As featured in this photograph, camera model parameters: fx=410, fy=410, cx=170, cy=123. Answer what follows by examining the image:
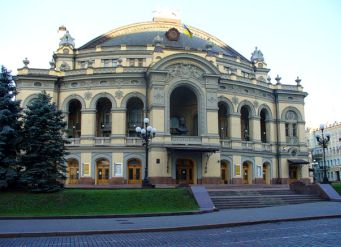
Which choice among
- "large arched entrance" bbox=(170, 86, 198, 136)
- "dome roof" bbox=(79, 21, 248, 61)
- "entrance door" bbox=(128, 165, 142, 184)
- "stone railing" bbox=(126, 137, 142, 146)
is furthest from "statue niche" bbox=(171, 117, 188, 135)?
"dome roof" bbox=(79, 21, 248, 61)

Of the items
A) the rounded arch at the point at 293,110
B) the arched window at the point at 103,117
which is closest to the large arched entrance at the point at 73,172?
the arched window at the point at 103,117

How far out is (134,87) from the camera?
47.2 meters

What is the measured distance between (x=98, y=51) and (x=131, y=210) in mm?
33280

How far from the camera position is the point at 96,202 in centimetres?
2680

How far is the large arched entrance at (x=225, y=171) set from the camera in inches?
1905

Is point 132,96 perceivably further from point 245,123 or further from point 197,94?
point 245,123

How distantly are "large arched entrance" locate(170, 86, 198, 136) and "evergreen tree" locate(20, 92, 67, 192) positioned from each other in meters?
20.7

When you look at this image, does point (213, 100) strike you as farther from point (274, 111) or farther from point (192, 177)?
point (274, 111)

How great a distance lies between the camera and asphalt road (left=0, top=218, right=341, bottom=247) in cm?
1375

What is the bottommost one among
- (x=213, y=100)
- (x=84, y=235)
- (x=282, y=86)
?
(x=84, y=235)

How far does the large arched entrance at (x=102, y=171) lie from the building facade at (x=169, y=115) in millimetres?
113

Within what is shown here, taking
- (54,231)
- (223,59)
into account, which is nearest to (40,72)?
(223,59)

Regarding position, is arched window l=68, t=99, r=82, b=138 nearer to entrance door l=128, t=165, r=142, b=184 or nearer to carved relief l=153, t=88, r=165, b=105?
entrance door l=128, t=165, r=142, b=184

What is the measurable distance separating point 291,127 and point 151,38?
2281 centimetres
